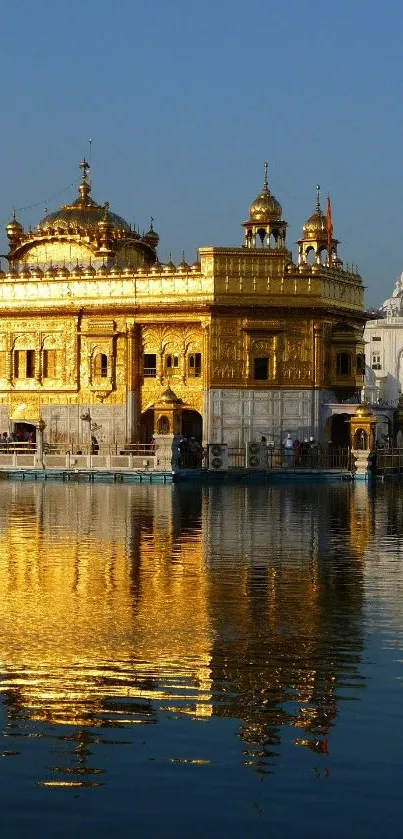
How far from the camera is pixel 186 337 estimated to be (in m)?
51.7

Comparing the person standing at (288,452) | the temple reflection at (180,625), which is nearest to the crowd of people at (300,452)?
the person standing at (288,452)

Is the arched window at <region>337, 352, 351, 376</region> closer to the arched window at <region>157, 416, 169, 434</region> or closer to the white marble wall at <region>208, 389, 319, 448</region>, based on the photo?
the white marble wall at <region>208, 389, 319, 448</region>

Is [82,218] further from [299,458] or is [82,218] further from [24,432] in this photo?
[299,458]

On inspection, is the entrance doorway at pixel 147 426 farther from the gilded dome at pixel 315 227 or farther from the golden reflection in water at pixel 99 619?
the golden reflection in water at pixel 99 619

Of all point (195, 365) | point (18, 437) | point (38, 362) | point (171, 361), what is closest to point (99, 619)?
point (195, 365)

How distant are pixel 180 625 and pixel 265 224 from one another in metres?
40.4

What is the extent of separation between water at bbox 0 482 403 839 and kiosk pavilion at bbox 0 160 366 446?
94.7 feet

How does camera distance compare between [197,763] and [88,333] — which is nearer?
[197,763]

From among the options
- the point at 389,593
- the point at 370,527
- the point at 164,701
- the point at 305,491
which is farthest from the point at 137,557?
the point at 305,491

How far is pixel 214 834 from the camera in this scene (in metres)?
7.39

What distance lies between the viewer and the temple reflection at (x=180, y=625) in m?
9.91

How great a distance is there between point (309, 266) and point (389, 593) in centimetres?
3552

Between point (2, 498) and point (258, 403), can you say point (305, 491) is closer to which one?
point (2, 498)

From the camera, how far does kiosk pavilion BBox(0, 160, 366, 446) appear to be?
50.3 meters
